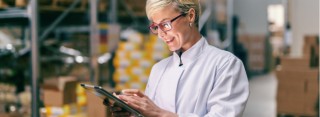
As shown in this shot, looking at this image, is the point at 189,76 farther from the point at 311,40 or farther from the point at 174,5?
the point at 311,40


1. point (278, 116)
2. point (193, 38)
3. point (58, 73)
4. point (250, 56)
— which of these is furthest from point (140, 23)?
point (193, 38)

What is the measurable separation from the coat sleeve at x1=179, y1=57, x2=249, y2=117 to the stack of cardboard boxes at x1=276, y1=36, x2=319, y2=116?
9.47 ft

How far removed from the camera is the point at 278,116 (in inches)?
172

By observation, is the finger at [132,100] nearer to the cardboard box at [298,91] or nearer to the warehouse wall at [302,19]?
the warehouse wall at [302,19]

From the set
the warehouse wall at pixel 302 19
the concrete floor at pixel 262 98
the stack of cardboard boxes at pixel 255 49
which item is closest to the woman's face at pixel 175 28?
the warehouse wall at pixel 302 19

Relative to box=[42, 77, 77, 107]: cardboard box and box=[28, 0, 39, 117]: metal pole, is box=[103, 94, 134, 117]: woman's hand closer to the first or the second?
box=[28, 0, 39, 117]: metal pole

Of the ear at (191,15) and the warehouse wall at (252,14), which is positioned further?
the warehouse wall at (252,14)

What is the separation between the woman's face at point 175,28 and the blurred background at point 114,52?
1.30 m

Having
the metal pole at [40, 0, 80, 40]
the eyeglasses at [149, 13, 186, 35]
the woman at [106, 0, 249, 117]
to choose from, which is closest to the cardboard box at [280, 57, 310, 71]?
the metal pole at [40, 0, 80, 40]

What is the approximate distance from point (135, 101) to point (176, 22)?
0.84 feet

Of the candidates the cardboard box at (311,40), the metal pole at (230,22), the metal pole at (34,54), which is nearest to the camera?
the metal pole at (34,54)

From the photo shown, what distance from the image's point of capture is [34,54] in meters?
3.39

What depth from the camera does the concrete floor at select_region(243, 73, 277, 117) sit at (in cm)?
464

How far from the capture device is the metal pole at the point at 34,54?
3.32 metres
